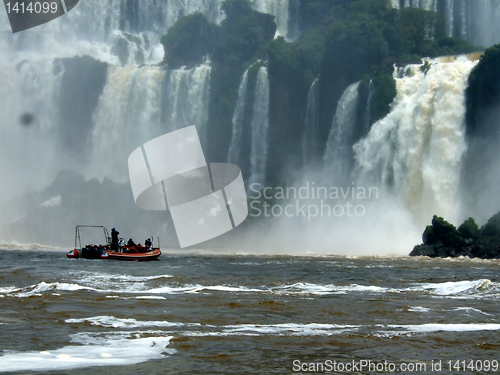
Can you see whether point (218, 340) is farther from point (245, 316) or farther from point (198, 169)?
point (198, 169)

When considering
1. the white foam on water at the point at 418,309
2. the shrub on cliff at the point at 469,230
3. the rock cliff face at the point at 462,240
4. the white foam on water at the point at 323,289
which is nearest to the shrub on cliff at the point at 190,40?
the rock cliff face at the point at 462,240

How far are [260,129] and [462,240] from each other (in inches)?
1432

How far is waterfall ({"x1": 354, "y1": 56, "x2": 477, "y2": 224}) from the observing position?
5628 cm

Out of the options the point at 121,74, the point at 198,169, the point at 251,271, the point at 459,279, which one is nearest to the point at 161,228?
the point at 198,169

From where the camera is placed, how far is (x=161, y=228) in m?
85.1

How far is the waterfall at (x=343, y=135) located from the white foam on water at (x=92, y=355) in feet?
189


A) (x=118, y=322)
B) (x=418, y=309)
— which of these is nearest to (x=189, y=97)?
(x=418, y=309)

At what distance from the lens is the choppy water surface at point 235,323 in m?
11.8

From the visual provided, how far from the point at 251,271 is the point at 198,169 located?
49512mm

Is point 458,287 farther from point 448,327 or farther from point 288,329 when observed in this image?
point 288,329

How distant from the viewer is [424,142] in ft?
193

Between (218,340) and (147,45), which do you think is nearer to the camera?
(218,340)

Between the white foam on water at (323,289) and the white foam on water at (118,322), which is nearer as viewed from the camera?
the white foam on water at (118,322)

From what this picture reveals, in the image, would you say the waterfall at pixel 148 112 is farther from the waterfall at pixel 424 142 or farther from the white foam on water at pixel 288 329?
the white foam on water at pixel 288 329
